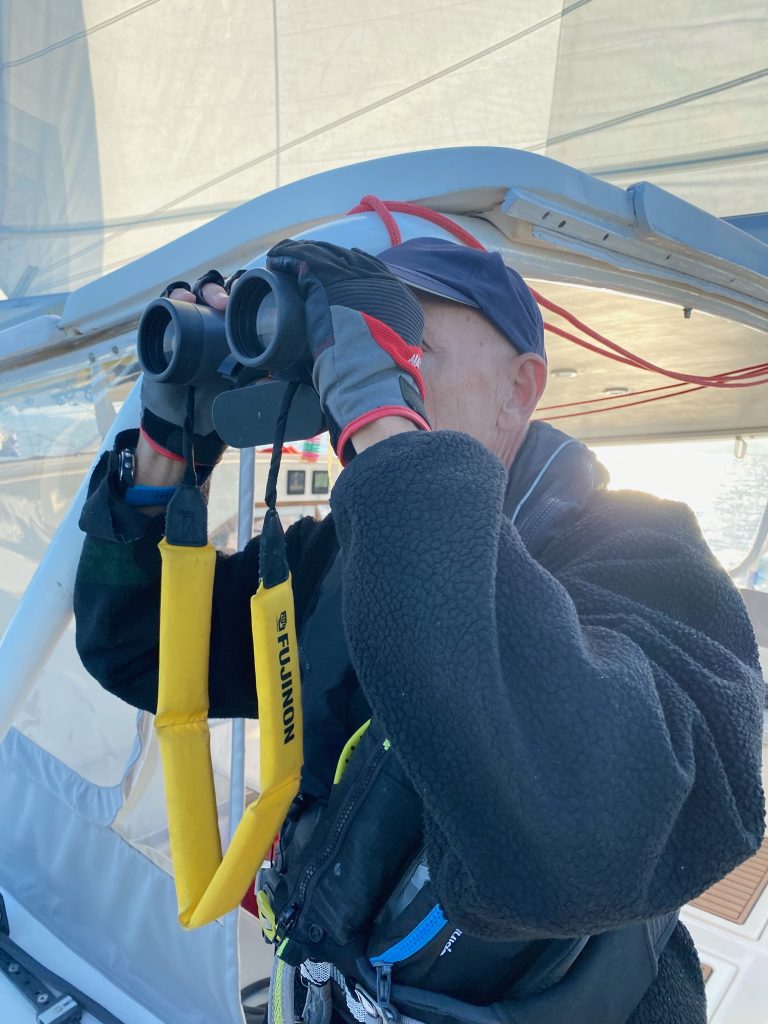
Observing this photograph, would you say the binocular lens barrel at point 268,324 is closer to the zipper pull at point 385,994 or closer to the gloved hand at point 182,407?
the gloved hand at point 182,407

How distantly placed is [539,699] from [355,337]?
0.32 m

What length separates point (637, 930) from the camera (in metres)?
0.73

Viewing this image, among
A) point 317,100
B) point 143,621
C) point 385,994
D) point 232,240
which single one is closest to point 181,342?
point 143,621

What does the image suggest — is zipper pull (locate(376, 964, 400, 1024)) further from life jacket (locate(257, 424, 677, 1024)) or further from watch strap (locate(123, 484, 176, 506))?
watch strap (locate(123, 484, 176, 506))

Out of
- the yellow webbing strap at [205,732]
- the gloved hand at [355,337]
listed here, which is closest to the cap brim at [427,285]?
the gloved hand at [355,337]

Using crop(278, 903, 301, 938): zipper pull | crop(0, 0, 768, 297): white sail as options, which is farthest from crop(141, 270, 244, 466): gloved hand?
crop(0, 0, 768, 297): white sail

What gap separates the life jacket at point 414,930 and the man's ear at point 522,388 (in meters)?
0.03

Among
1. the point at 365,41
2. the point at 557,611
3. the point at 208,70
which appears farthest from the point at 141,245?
the point at 557,611

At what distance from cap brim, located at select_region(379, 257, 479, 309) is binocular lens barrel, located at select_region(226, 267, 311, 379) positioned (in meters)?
0.15

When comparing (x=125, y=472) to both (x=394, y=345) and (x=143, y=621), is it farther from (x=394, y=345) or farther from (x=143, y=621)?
(x=394, y=345)

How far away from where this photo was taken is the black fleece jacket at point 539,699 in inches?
19.1

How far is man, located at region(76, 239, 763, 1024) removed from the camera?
0.49m

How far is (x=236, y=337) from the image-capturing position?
0.70 metres

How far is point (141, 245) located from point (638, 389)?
198 centimetres
